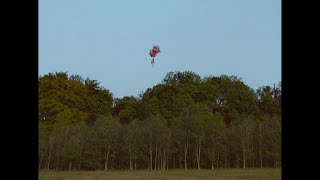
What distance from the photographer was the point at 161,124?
2748mm

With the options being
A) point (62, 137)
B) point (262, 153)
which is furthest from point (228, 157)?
point (62, 137)

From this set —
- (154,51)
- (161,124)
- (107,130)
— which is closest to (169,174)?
(161,124)

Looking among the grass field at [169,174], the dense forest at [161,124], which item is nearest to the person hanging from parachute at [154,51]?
the dense forest at [161,124]

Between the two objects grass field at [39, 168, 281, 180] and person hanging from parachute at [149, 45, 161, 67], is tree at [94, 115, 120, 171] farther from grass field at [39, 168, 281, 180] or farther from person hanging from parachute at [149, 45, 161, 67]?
person hanging from parachute at [149, 45, 161, 67]

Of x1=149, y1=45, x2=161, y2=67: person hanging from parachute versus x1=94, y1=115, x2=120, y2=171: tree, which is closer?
x1=149, y1=45, x2=161, y2=67: person hanging from parachute

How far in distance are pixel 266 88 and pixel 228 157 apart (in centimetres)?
56

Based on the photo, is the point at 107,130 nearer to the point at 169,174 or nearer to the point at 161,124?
the point at 161,124

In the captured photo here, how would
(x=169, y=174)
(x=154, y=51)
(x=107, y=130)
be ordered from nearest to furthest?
(x=154, y=51)
(x=169, y=174)
(x=107, y=130)

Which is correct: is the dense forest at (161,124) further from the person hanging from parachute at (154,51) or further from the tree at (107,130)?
the person hanging from parachute at (154,51)

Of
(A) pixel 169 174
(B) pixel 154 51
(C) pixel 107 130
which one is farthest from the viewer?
(C) pixel 107 130

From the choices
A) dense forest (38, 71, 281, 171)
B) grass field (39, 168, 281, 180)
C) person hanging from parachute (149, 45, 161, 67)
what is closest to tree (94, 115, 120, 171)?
dense forest (38, 71, 281, 171)

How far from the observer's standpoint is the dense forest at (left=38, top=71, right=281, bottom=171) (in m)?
2.52
